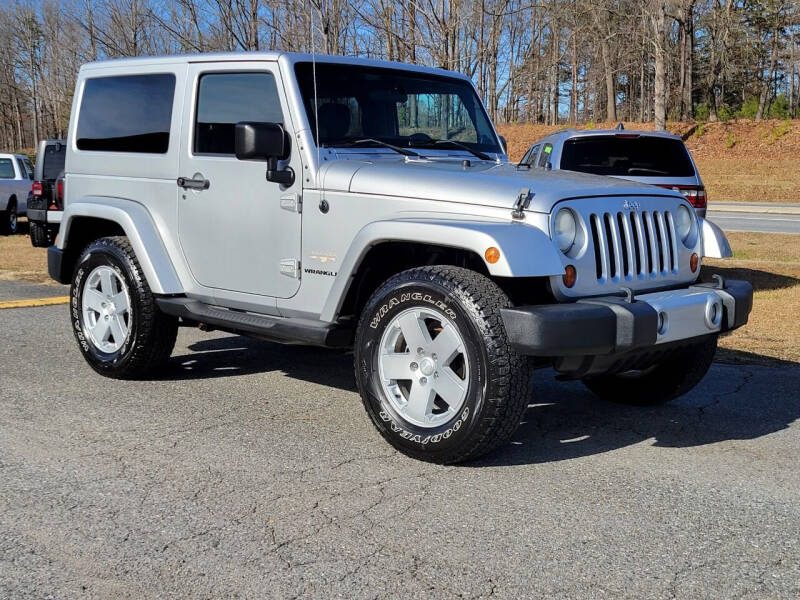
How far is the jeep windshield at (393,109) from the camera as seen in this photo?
546 centimetres

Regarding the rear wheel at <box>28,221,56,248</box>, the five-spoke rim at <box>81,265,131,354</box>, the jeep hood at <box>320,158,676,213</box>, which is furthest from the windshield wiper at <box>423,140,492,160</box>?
the rear wheel at <box>28,221,56,248</box>

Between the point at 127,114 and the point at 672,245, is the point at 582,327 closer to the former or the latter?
the point at 672,245

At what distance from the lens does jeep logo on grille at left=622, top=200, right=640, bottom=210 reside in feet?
15.6

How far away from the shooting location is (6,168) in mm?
21453

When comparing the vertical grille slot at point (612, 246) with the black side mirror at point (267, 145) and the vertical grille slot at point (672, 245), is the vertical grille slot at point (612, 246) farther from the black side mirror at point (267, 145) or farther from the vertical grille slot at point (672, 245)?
the black side mirror at point (267, 145)

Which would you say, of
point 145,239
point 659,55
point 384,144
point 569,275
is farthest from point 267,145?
point 659,55

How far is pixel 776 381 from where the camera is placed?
6.57m

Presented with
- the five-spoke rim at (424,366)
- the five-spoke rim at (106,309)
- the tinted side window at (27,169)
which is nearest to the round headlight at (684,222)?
the five-spoke rim at (424,366)

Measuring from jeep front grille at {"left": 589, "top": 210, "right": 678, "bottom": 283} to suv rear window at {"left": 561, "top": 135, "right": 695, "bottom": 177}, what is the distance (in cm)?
487

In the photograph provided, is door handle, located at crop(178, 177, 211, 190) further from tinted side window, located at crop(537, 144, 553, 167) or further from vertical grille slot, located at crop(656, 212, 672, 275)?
tinted side window, located at crop(537, 144, 553, 167)

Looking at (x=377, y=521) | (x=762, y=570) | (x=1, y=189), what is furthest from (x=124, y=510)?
(x=1, y=189)

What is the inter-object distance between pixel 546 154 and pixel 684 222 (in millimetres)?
5170

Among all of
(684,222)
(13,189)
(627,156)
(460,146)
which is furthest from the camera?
(13,189)

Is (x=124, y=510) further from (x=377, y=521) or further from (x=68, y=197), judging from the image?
(x=68, y=197)
